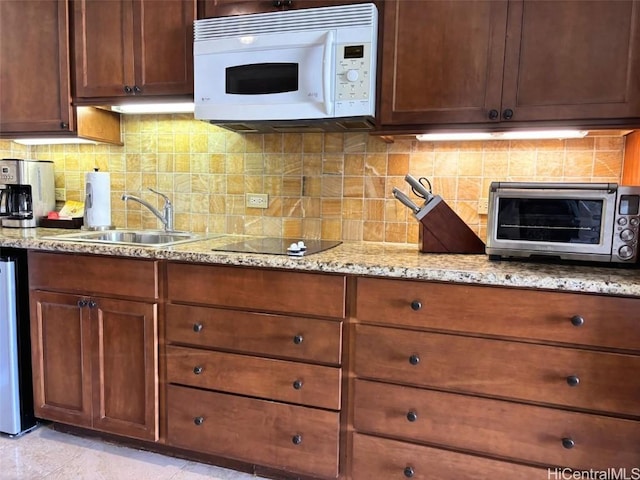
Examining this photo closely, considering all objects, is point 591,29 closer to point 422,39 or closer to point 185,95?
point 422,39

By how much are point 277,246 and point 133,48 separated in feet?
3.83

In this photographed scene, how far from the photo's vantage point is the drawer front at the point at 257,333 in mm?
1600

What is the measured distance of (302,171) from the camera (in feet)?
7.36

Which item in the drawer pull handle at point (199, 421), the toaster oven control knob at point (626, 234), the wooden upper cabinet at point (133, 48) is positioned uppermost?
the wooden upper cabinet at point (133, 48)

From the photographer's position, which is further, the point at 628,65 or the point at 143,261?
the point at 143,261

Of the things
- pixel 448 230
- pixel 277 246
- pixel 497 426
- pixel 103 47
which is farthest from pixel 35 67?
pixel 497 426

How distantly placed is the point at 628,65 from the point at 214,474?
2.21 meters

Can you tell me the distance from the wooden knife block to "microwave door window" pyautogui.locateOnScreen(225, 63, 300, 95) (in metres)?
0.75

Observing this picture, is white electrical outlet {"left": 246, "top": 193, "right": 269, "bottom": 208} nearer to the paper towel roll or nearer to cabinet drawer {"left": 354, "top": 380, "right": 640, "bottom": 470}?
the paper towel roll

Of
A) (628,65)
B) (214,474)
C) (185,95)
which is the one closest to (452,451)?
(214,474)

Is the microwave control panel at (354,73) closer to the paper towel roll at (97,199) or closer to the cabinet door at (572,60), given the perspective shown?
→ the cabinet door at (572,60)

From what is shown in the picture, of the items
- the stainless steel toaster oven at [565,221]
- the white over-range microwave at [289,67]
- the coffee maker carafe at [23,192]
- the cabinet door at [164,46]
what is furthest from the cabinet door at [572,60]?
the coffee maker carafe at [23,192]

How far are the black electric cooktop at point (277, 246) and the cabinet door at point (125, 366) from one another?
422mm

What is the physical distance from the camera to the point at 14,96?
227 cm
